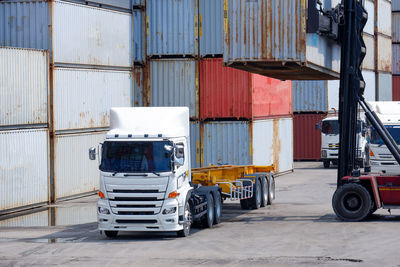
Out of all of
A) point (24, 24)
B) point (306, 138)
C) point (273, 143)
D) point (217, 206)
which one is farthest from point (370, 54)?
point (217, 206)

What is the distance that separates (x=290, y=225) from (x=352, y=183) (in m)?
2.61

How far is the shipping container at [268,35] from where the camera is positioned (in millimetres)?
23812

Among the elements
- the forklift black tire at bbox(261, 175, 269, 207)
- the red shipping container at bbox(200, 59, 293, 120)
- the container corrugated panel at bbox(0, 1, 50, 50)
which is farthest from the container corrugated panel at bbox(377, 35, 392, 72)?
the container corrugated panel at bbox(0, 1, 50, 50)

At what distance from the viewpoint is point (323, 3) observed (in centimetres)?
2559

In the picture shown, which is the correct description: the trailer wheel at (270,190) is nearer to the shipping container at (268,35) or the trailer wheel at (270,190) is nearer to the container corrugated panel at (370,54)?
the shipping container at (268,35)

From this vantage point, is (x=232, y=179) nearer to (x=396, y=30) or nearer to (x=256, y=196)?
(x=256, y=196)

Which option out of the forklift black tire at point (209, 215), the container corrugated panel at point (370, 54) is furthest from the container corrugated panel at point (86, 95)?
the container corrugated panel at point (370, 54)

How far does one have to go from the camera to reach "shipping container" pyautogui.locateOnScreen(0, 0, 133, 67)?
103 ft

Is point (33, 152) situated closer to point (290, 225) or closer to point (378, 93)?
point (290, 225)

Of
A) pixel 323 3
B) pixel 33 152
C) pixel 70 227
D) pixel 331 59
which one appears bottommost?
pixel 70 227

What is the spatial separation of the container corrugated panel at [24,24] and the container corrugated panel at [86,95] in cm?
159

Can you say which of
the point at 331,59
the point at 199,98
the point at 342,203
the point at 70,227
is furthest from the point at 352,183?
the point at 199,98

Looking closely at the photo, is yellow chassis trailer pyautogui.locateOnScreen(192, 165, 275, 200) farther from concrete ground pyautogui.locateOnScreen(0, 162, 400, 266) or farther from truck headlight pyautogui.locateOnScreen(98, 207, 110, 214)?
truck headlight pyautogui.locateOnScreen(98, 207, 110, 214)

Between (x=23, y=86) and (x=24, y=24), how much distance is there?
13.2 feet
